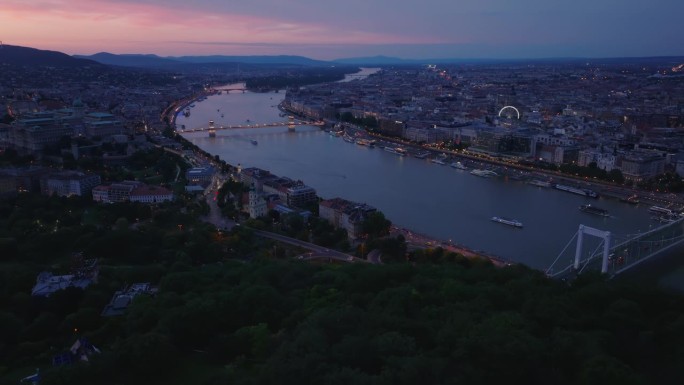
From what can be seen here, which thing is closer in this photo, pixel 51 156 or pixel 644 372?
pixel 644 372

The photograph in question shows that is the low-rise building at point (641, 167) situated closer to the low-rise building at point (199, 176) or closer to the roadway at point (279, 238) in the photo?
the roadway at point (279, 238)

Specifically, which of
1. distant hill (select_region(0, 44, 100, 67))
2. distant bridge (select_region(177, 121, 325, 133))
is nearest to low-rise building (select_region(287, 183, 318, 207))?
distant bridge (select_region(177, 121, 325, 133))

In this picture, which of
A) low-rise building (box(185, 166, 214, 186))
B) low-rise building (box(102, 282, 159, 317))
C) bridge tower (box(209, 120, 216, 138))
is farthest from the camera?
bridge tower (box(209, 120, 216, 138))

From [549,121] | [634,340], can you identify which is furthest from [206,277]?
[549,121]

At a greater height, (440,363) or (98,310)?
(440,363)

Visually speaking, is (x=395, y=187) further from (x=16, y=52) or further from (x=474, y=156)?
(x=16, y=52)

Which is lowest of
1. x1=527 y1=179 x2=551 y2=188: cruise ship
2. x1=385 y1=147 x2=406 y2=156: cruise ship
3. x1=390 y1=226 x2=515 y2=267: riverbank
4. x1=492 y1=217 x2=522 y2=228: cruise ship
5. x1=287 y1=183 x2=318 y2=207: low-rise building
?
x1=385 y1=147 x2=406 y2=156: cruise ship

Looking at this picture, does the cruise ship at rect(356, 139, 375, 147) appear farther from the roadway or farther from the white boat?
the roadway
